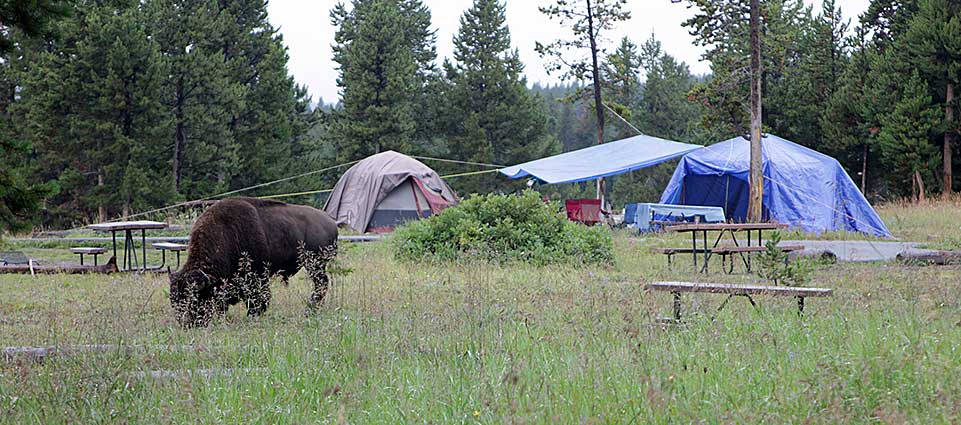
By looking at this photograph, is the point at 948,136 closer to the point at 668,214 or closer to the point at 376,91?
the point at 668,214

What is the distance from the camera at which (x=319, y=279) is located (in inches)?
364

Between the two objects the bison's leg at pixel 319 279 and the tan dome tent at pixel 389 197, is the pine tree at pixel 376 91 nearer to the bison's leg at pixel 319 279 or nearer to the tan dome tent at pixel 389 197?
the tan dome tent at pixel 389 197

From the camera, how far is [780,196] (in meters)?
22.1

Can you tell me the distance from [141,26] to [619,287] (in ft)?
83.3

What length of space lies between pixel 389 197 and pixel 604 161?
643cm

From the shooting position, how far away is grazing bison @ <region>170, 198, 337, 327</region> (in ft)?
25.5

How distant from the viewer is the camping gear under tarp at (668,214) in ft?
70.7

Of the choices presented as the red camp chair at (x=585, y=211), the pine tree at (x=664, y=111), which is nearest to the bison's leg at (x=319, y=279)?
the red camp chair at (x=585, y=211)

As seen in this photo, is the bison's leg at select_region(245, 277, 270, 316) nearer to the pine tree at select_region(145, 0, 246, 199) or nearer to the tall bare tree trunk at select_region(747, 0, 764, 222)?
the tall bare tree trunk at select_region(747, 0, 764, 222)

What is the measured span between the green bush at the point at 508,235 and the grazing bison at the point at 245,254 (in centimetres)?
384

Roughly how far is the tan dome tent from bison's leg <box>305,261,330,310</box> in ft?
53.8

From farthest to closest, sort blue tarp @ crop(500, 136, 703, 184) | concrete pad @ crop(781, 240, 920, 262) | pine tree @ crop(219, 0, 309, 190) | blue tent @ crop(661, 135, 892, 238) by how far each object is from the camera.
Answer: pine tree @ crop(219, 0, 309, 190)
blue tarp @ crop(500, 136, 703, 184)
blue tent @ crop(661, 135, 892, 238)
concrete pad @ crop(781, 240, 920, 262)

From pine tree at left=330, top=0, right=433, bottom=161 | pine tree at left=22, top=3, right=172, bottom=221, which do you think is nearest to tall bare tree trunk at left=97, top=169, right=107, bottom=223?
pine tree at left=22, top=3, right=172, bottom=221

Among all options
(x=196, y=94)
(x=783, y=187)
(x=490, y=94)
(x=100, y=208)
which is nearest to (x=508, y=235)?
(x=783, y=187)
